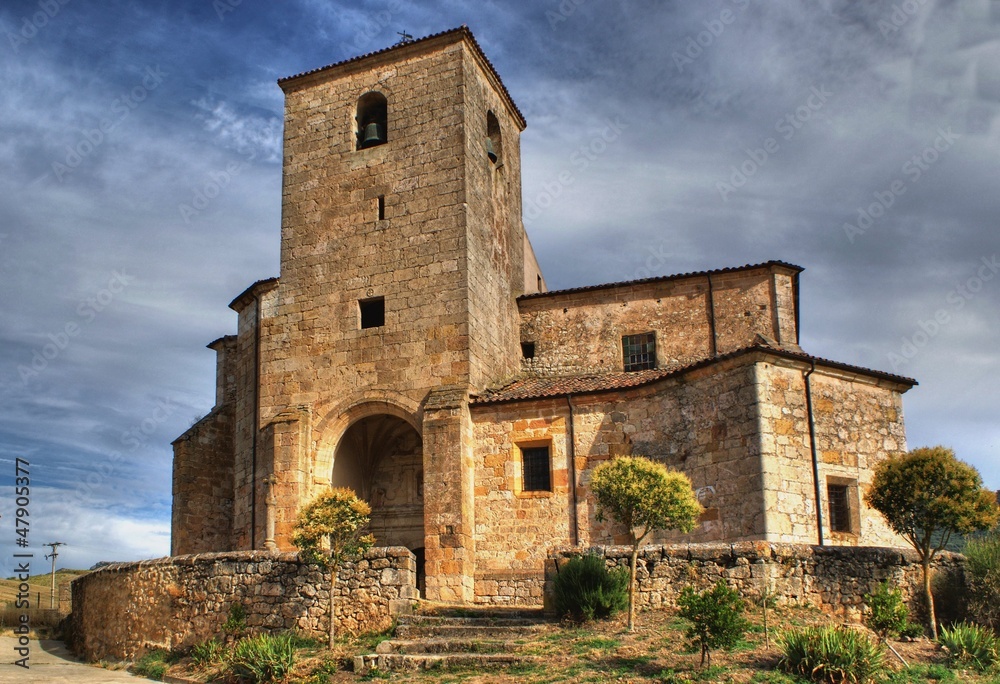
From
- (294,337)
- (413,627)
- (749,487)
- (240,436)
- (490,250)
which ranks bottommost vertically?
(413,627)

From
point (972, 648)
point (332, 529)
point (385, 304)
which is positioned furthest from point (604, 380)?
point (972, 648)

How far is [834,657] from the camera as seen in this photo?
1150 centimetres

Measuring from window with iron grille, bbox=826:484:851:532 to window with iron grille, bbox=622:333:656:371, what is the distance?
6.91m

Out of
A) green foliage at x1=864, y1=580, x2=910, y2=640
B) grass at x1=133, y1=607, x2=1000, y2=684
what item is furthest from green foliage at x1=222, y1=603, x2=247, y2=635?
green foliage at x1=864, y1=580, x2=910, y2=640

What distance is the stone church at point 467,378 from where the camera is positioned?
60.7 feet

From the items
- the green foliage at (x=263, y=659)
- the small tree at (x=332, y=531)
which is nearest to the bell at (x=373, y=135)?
the small tree at (x=332, y=531)

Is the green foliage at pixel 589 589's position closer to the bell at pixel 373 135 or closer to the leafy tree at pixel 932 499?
the leafy tree at pixel 932 499

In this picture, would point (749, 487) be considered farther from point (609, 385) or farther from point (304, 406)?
point (304, 406)

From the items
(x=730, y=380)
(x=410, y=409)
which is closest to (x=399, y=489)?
(x=410, y=409)

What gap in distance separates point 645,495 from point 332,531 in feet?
16.6

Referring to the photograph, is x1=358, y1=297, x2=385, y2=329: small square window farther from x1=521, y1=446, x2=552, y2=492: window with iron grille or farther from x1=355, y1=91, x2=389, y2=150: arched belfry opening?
x1=521, y1=446, x2=552, y2=492: window with iron grille

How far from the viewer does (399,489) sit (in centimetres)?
2438

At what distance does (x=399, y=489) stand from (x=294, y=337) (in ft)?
15.8

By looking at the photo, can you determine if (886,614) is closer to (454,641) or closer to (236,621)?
(454,641)
